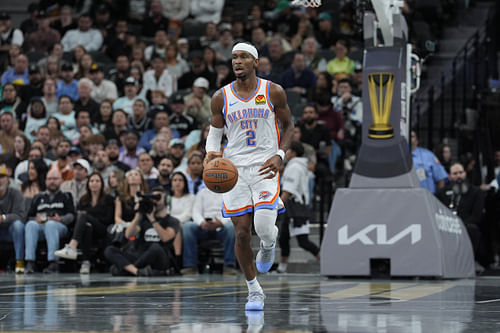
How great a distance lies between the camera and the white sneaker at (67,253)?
1497 centimetres

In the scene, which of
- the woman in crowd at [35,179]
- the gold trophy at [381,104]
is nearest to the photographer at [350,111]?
the gold trophy at [381,104]

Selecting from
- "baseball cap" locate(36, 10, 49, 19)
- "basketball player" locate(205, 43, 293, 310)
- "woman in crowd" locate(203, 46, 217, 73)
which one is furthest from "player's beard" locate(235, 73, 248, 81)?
"baseball cap" locate(36, 10, 49, 19)

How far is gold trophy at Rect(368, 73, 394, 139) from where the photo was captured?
1328 cm

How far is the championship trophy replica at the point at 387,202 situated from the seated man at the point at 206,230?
7.60 feet

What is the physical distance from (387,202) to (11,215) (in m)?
6.30

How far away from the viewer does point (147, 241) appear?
47.7 feet

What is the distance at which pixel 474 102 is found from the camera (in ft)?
63.1

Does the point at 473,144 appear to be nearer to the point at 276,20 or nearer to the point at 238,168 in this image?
the point at 276,20

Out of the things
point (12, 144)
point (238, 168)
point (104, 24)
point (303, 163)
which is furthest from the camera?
point (104, 24)

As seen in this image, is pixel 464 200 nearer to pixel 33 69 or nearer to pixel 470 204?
pixel 470 204

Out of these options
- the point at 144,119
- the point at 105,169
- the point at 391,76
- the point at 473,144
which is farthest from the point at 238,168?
the point at 473,144

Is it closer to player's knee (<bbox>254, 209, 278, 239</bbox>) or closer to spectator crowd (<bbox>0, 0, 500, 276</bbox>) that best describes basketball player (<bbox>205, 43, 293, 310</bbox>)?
player's knee (<bbox>254, 209, 278, 239</bbox>)

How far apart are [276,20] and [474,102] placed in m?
5.61

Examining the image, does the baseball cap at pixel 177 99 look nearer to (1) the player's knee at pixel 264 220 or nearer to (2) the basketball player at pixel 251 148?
(2) the basketball player at pixel 251 148
